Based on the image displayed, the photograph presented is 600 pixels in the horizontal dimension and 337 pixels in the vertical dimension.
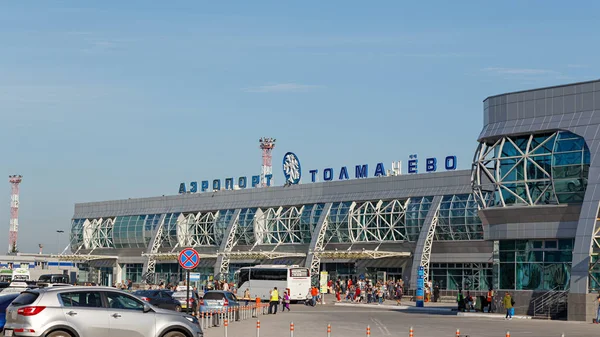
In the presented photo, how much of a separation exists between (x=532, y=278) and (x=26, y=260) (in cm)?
11955

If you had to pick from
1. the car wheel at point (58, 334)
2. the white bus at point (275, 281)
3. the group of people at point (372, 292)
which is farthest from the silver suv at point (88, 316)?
the group of people at point (372, 292)

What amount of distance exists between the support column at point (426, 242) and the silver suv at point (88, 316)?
63314mm

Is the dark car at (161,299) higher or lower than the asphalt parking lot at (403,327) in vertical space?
higher

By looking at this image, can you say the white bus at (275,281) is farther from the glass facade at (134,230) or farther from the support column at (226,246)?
the glass facade at (134,230)

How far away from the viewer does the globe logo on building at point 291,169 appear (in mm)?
106500

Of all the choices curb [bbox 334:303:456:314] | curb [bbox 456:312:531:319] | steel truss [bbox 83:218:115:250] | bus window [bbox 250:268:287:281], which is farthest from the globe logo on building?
curb [bbox 456:312:531:319]

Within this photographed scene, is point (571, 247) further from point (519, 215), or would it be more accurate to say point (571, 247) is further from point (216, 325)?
point (216, 325)

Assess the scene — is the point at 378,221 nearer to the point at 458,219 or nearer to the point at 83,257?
the point at 458,219

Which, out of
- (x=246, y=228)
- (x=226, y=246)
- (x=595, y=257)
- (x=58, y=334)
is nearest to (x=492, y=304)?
(x=595, y=257)

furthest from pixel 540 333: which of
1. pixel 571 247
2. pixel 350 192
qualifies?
pixel 350 192

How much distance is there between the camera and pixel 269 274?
81188mm

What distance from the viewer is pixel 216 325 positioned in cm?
4381

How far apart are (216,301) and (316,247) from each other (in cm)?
4350

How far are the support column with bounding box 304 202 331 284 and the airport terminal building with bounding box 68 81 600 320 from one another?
16 centimetres
